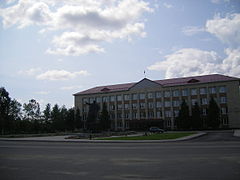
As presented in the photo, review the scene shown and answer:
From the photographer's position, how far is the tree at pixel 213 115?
6366 centimetres

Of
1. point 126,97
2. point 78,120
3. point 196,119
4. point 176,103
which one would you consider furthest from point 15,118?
point 196,119

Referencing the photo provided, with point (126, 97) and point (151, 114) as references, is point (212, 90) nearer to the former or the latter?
point (151, 114)

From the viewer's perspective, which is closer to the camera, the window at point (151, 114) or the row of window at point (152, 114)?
the row of window at point (152, 114)

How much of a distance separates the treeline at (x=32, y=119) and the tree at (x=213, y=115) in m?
40.2

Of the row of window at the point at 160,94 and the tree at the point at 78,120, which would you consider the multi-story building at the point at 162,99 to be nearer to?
the row of window at the point at 160,94

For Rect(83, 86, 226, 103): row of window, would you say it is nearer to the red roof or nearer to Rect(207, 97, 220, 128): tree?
the red roof

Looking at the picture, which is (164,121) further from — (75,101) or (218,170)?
(218,170)

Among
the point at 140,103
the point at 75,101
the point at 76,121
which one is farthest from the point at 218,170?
the point at 75,101

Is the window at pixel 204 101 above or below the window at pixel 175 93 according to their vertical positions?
below

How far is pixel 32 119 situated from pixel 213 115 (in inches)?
2394

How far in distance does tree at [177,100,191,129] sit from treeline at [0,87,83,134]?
32801 mm

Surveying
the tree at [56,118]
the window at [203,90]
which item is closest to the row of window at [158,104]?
the window at [203,90]

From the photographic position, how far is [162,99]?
243ft

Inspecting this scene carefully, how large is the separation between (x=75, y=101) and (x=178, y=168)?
80.1 metres
